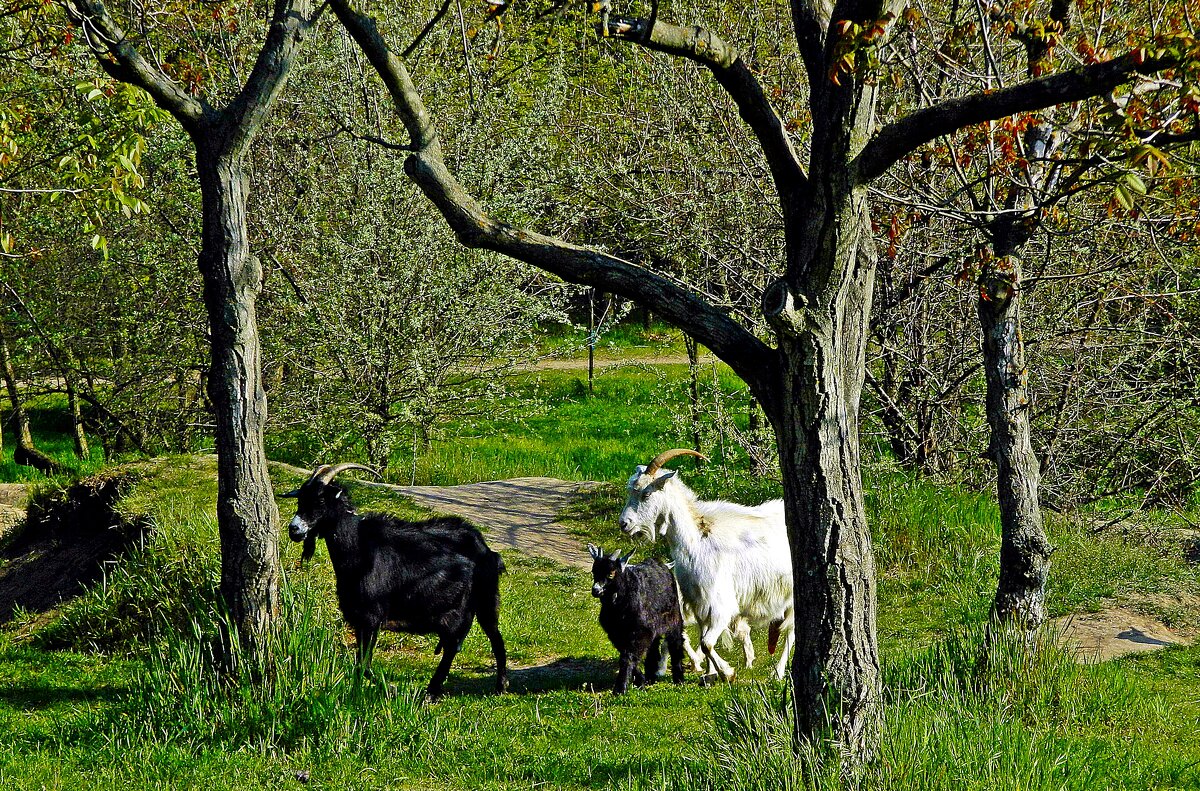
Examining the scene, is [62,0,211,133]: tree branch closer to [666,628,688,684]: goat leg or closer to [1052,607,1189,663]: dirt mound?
[666,628,688,684]: goat leg

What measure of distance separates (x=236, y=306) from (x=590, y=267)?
9.04ft

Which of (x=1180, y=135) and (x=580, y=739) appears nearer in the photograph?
(x=1180, y=135)

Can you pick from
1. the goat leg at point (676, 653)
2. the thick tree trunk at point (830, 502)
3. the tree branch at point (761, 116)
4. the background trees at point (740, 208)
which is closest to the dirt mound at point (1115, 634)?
the background trees at point (740, 208)

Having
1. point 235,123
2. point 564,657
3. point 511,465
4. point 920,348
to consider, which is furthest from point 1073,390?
point 235,123

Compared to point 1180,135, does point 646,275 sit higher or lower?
lower

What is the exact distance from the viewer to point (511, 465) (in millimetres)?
17281

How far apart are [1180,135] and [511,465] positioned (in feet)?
42.1

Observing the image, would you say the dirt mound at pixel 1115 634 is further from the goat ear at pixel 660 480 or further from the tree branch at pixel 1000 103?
the tree branch at pixel 1000 103

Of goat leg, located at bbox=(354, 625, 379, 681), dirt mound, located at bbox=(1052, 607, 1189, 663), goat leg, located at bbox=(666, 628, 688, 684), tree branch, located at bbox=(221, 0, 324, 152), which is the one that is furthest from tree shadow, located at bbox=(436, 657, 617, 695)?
tree branch, located at bbox=(221, 0, 324, 152)

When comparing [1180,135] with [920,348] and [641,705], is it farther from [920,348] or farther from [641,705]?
[920,348]

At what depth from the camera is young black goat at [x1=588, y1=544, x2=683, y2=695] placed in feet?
27.2

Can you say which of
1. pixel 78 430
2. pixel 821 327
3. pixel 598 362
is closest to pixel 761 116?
pixel 821 327

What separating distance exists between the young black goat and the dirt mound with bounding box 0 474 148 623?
4.24 metres

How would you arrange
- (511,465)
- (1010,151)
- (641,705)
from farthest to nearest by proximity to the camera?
(511,465)
(641,705)
(1010,151)
